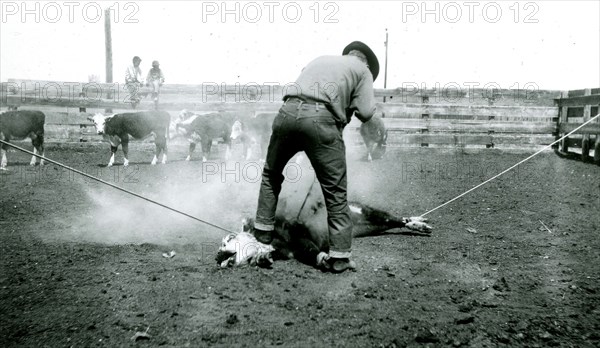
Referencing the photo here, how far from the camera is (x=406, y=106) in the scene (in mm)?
14859

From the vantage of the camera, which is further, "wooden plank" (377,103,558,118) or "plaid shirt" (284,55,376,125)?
"wooden plank" (377,103,558,118)

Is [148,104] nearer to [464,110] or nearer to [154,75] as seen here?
[154,75]

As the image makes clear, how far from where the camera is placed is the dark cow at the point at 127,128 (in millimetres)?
12000

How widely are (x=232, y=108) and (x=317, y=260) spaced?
11.8 metres

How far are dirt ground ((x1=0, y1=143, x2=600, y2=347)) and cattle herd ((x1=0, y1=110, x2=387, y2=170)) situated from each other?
484cm

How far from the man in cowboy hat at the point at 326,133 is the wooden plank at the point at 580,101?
10086 mm

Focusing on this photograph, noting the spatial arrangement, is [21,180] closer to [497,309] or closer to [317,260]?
[317,260]

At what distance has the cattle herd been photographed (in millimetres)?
11695

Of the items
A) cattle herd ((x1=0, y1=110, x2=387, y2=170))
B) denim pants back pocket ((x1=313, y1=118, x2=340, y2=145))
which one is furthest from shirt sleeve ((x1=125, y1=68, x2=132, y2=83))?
denim pants back pocket ((x1=313, y1=118, x2=340, y2=145))

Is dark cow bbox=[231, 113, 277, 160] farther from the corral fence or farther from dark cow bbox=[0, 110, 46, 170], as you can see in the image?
dark cow bbox=[0, 110, 46, 170]

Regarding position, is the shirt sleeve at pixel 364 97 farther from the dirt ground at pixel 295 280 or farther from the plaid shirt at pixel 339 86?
the dirt ground at pixel 295 280

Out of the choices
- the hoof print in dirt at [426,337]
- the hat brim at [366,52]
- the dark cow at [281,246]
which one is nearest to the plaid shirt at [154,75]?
the dark cow at [281,246]

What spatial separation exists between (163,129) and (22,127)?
11.1ft

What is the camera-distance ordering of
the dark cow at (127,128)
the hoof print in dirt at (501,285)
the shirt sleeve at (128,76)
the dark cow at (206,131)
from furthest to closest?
the shirt sleeve at (128,76)
the dark cow at (206,131)
the dark cow at (127,128)
the hoof print in dirt at (501,285)
